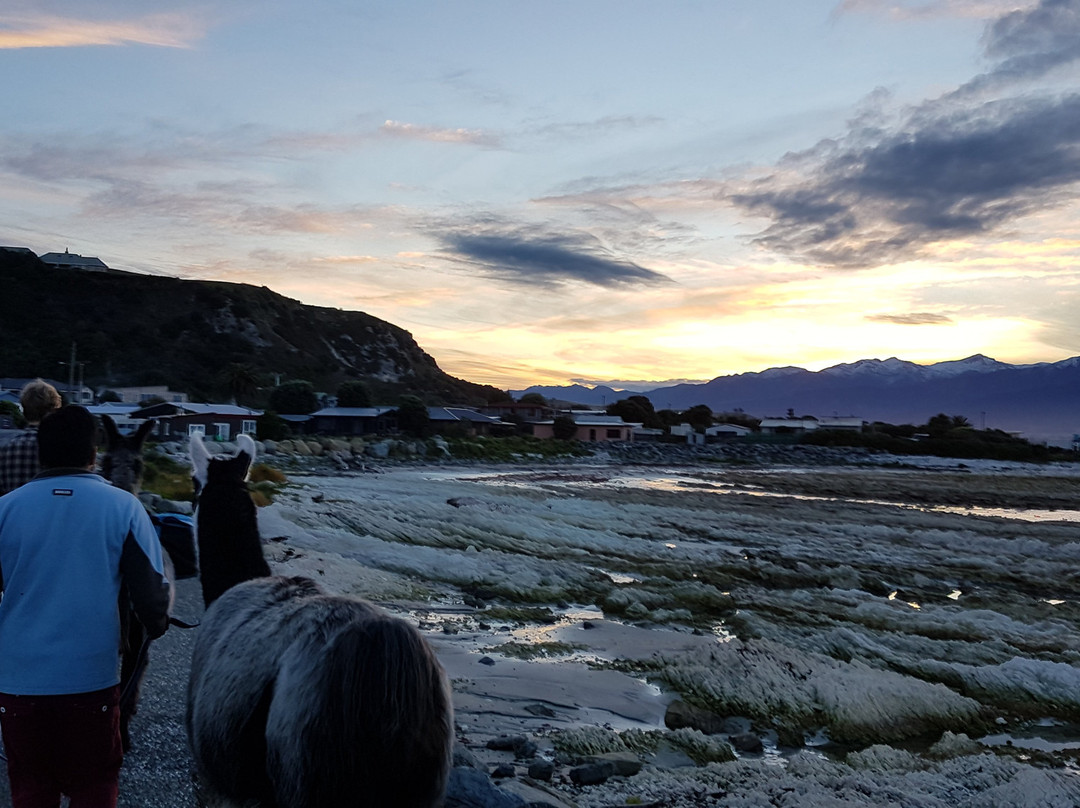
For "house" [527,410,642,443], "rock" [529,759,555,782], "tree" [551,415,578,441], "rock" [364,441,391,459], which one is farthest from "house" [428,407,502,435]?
"rock" [529,759,555,782]

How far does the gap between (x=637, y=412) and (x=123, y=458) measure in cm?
11411

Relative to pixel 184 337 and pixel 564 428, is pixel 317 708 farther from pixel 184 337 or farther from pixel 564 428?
pixel 184 337

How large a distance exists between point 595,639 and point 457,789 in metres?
6.86

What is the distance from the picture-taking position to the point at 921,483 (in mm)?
56875

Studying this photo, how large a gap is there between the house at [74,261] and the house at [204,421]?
85.7 m

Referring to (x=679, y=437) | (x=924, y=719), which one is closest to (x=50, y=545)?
(x=924, y=719)

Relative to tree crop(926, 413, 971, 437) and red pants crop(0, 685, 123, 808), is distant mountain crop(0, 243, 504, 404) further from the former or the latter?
red pants crop(0, 685, 123, 808)

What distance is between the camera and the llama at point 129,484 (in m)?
4.82

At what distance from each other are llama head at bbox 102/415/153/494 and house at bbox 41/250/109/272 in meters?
148

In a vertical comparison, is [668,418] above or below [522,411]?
above

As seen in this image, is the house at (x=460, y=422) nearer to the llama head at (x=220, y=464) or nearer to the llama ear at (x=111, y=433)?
the llama ear at (x=111, y=433)

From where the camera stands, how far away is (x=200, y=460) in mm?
5027

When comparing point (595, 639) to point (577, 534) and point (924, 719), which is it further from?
point (577, 534)

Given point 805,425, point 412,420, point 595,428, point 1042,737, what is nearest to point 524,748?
point 1042,737
